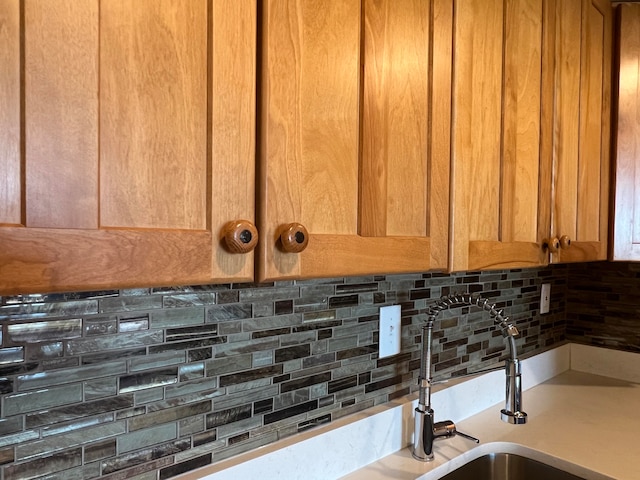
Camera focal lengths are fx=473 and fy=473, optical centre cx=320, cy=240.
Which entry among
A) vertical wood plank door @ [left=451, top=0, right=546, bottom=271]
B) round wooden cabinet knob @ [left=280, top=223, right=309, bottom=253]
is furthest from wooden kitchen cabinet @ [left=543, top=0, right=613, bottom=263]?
round wooden cabinet knob @ [left=280, top=223, right=309, bottom=253]

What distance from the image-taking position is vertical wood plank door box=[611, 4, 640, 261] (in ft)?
5.05

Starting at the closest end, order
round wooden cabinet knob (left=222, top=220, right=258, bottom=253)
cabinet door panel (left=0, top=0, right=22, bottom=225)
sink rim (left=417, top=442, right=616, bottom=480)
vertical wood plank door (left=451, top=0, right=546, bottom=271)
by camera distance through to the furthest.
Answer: cabinet door panel (left=0, top=0, right=22, bottom=225)
round wooden cabinet knob (left=222, top=220, right=258, bottom=253)
vertical wood plank door (left=451, top=0, right=546, bottom=271)
sink rim (left=417, top=442, right=616, bottom=480)

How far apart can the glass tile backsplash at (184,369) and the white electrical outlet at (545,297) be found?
0.76 meters

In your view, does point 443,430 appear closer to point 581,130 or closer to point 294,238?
point 294,238

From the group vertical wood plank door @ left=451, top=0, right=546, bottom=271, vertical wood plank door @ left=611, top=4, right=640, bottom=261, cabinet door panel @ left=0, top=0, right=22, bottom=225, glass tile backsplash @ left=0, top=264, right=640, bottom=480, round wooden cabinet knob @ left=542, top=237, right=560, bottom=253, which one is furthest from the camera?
vertical wood plank door @ left=611, top=4, right=640, bottom=261

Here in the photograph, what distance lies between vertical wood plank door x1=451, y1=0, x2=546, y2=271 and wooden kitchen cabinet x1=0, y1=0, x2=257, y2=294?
1.63ft

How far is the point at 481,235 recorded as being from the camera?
101 centimetres

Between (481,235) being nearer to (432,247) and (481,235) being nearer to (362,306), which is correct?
(432,247)

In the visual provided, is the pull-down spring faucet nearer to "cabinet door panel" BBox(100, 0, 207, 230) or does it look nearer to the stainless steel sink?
the stainless steel sink

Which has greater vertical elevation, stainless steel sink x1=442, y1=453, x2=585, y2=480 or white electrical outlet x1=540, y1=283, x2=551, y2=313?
white electrical outlet x1=540, y1=283, x2=551, y2=313

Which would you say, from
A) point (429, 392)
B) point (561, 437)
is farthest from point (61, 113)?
point (561, 437)

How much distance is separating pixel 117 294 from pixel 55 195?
354 millimetres

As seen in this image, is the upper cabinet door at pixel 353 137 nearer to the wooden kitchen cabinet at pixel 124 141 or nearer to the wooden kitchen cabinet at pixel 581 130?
the wooden kitchen cabinet at pixel 124 141

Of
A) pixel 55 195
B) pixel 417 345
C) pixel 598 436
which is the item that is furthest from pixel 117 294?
pixel 598 436
